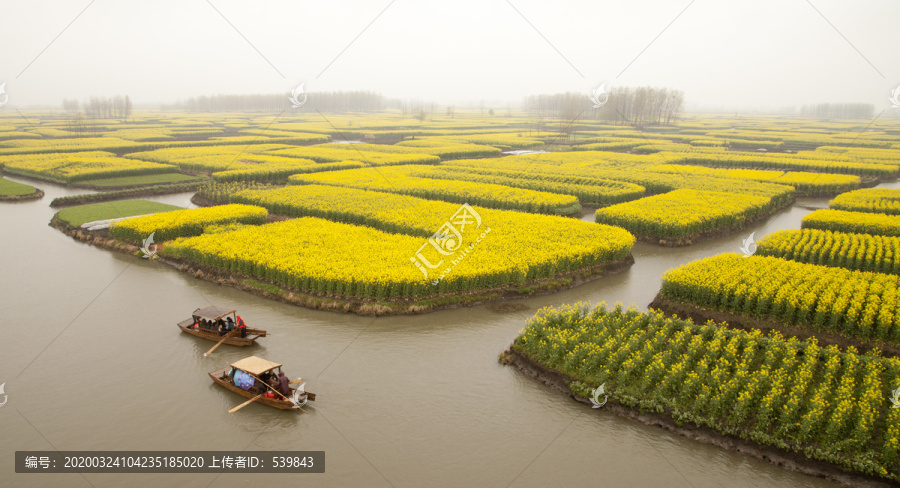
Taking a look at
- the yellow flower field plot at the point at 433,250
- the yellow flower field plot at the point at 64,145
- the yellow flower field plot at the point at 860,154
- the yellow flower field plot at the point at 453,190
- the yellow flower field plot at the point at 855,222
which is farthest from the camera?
the yellow flower field plot at the point at 860,154

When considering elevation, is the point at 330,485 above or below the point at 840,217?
below

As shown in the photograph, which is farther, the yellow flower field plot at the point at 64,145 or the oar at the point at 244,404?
the yellow flower field plot at the point at 64,145

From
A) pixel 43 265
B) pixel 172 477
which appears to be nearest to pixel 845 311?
pixel 172 477

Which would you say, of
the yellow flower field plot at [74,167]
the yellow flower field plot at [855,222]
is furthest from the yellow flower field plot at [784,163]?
the yellow flower field plot at [74,167]

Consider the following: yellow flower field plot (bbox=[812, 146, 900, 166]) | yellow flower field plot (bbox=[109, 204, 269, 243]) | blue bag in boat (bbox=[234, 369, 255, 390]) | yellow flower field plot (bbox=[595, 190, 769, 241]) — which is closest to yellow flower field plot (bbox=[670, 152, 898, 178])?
yellow flower field plot (bbox=[812, 146, 900, 166])

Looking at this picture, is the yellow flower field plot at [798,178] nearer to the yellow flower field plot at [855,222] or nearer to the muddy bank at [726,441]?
the yellow flower field plot at [855,222]

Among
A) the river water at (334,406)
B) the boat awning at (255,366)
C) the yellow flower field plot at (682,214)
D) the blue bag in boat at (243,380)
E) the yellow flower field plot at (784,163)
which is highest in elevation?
the yellow flower field plot at (784,163)

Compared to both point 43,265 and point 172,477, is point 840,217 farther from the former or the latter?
point 43,265
